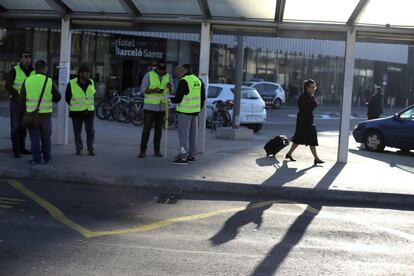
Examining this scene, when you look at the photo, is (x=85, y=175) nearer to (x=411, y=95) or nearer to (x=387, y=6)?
(x=387, y=6)

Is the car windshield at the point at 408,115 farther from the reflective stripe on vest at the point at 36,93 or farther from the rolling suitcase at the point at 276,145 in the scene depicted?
the reflective stripe on vest at the point at 36,93

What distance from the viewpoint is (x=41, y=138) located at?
998 cm

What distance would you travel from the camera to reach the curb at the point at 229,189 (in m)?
9.08

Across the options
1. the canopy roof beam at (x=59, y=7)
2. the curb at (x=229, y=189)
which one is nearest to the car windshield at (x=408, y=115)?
the curb at (x=229, y=189)

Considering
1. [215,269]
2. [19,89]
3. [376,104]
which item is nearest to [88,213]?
[215,269]

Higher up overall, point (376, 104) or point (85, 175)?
point (376, 104)

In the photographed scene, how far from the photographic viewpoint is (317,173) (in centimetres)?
1066

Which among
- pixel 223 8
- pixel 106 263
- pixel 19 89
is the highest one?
pixel 223 8

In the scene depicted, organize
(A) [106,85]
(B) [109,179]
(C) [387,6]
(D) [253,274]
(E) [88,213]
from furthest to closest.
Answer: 1. (A) [106,85]
2. (C) [387,6]
3. (B) [109,179]
4. (E) [88,213]
5. (D) [253,274]

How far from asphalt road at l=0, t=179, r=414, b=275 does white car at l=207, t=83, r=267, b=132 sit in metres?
11.1

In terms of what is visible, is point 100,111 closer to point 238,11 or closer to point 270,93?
point 238,11

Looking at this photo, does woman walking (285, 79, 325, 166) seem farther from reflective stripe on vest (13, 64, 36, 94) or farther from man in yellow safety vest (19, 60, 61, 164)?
reflective stripe on vest (13, 64, 36, 94)

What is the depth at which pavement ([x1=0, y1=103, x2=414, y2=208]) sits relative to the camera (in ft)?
30.1

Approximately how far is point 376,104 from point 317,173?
30.0ft
